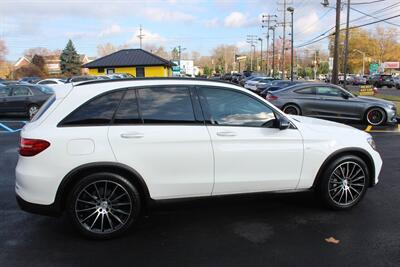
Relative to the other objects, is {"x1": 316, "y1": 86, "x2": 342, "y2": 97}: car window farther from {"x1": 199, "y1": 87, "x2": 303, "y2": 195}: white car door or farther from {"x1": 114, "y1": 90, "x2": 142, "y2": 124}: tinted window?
{"x1": 114, "y1": 90, "x2": 142, "y2": 124}: tinted window

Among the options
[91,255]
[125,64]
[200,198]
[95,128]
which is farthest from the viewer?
[125,64]

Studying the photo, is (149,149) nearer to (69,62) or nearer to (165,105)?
(165,105)

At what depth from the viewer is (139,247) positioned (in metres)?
4.45

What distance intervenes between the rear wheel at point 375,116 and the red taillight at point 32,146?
40.4 ft

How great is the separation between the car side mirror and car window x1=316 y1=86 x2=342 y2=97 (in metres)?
10.5

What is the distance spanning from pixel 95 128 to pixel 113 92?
45cm

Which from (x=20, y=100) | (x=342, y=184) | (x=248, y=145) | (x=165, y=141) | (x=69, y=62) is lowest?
(x=342, y=184)

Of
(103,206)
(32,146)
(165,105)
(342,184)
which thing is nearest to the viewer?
(32,146)

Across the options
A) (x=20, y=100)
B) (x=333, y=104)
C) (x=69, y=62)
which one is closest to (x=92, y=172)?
(x=333, y=104)

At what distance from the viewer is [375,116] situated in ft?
47.9

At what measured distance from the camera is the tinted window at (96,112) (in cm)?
457

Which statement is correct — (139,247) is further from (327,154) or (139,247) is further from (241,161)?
(327,154)

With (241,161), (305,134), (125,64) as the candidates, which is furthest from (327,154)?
(125,64)

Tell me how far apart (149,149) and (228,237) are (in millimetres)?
1247
